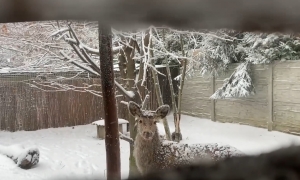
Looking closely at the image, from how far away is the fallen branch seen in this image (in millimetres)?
1754

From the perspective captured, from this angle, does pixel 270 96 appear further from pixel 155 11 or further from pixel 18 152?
pixel 155 11

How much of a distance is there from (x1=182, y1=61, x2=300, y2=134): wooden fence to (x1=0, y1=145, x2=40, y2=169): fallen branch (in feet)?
3.43

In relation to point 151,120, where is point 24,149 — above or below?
below

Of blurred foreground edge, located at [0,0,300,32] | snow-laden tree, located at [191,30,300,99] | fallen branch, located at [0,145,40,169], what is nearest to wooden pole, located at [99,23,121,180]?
fallen branch, located at [0,145,40,169]

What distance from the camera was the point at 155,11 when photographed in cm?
9

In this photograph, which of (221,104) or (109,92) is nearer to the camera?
(109,92)

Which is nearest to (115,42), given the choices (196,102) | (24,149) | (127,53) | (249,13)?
(127,53)

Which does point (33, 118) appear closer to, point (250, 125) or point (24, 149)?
point (24, 149)

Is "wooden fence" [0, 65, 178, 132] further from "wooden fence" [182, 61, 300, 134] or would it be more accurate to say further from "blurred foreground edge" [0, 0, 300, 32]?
"blurred foreground edge" [0, 0, 300, 32]

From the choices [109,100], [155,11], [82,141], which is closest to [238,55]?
[82,141]

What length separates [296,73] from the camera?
1854mm

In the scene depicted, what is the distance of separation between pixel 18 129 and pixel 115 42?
3.03ft

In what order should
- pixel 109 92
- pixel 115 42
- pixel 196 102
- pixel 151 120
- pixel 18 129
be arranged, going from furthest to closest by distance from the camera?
pixel 196 102
pixel 18 129
pixel 115 42
pixel 109 92
pixel 151 120

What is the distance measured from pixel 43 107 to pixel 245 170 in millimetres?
2338
